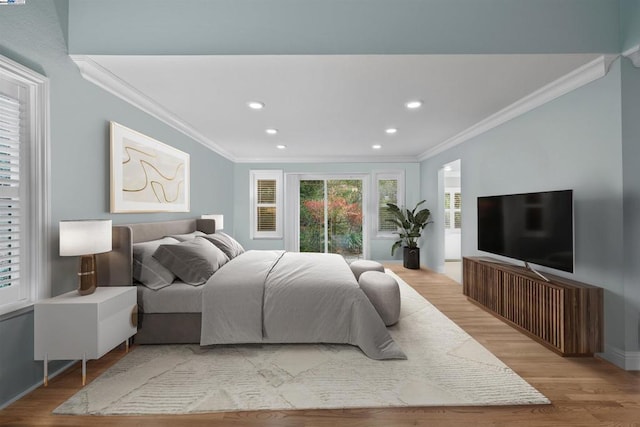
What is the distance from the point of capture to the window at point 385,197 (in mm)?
6156

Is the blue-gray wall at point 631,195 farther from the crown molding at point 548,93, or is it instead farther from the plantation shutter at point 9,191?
the plantation shutter at point 9,191

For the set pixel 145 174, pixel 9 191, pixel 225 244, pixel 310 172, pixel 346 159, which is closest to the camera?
pixel 9 191

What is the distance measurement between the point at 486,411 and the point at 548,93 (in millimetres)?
2789

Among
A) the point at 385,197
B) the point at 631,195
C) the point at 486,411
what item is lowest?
the point at 486,411

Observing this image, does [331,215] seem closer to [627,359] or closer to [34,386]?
[627,359]

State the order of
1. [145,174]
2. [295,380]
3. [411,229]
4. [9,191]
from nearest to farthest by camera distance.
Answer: [9,191], [295,380], [145,174], [411,229]

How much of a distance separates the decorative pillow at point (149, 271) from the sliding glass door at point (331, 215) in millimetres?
3851

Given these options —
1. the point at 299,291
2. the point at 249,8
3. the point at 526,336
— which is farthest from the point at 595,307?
the point at 249,8

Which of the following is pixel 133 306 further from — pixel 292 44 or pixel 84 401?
pixel 292 44

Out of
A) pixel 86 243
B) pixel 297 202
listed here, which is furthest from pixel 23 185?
pixel 297 202

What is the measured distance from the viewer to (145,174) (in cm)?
308

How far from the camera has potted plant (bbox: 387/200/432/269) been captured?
555 centimetres

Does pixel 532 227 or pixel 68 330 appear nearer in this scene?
pixel 68 330

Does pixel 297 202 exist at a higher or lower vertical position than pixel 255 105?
lower
